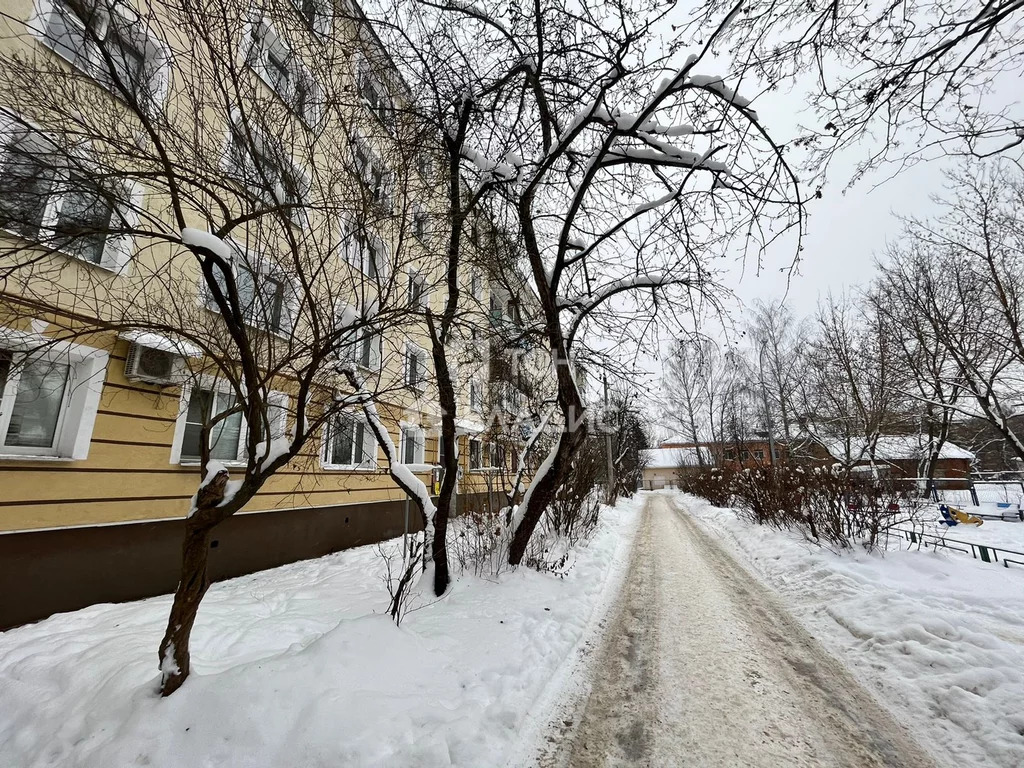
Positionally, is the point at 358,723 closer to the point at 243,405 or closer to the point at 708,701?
the point at 243,405

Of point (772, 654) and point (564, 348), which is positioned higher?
point (564, 348)

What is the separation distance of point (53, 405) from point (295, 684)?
17.0ft

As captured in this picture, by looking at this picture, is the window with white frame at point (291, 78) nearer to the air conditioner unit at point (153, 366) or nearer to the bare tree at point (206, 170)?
the bare tree at point (206, 170)

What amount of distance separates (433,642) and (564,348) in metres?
3.91

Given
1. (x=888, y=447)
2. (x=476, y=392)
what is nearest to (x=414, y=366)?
(x=476, y=392)

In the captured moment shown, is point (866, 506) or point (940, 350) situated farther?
point (940, 350)

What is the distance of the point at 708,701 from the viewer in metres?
3.10

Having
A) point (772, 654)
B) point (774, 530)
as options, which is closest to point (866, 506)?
point (774, 530)

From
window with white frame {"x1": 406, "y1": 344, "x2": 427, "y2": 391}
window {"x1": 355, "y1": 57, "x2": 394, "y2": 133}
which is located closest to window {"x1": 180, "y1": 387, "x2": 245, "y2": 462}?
window with white frame {"x1": 406, "y1": 344, "x2": 427, "y2": 391}

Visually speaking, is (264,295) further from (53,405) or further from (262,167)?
(53,405)

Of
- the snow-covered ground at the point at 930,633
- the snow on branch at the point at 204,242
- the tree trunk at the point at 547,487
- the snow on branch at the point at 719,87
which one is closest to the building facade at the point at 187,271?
the snow on branch at the point at 204,242

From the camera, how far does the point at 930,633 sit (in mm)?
3756

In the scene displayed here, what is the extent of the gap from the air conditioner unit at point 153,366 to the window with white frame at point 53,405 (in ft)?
0.88

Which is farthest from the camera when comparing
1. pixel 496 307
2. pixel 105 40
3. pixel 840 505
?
pixel 840 505
